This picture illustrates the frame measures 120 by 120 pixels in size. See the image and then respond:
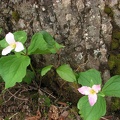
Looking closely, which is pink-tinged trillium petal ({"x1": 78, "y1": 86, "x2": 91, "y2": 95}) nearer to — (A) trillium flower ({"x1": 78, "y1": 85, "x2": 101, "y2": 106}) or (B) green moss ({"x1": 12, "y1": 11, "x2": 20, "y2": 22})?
(A) trillium flower ({"x1": 78, "y1": 85, "x2": 101, "y2": 106})

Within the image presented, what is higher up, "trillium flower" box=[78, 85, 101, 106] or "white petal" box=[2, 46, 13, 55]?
"white petal" box=[2, 46, 13, 55]

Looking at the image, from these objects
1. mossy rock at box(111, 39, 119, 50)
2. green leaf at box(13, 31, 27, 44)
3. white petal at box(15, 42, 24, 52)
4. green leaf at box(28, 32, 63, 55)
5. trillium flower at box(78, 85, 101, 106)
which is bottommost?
trillium flower at box(78, 85, 101, 106)

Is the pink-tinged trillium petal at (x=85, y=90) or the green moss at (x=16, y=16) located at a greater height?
the green moss at (x=16, y=16)

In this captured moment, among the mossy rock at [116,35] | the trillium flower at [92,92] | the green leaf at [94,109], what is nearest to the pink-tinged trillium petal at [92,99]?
the trillium flower at [92,92]

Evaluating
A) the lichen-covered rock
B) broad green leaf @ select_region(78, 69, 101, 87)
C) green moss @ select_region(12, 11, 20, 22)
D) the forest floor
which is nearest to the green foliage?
the forest floor

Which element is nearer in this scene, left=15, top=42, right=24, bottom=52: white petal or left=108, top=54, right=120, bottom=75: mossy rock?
left=15, top=42, right=24, bottom=52: white petal

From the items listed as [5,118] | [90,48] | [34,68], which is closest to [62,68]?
[90,48]

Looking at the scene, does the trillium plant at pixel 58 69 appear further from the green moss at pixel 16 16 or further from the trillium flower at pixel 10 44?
the green moss at pixel 16 16
